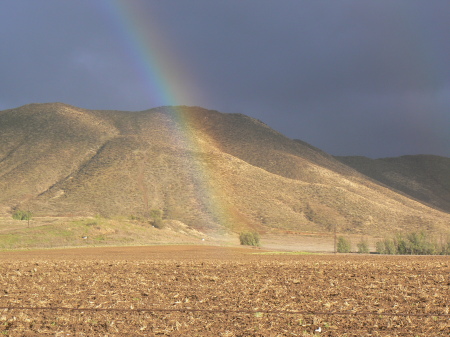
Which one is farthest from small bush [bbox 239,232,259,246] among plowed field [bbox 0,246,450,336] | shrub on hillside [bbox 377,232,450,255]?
plowed field [bbox 0,246,450,336]

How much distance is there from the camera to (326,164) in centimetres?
15012

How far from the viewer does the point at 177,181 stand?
340ft

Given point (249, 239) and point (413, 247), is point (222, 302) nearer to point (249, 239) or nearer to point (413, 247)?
point (413, 247)

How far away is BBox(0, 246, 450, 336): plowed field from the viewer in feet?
42.5

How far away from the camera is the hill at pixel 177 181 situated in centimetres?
9144

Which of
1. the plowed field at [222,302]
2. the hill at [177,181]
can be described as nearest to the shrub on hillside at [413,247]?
the hill at [177,181]

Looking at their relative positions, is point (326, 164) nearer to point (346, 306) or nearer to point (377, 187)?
point (377, 187)

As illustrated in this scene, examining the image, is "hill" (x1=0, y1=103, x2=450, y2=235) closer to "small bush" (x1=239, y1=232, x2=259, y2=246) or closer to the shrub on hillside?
"small bush" (x1=239, y1=232, x2=259, y2=246)

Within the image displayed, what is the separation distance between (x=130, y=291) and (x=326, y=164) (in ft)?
445

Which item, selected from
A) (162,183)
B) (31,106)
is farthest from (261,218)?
→ (31,106)

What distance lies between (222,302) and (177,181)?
288 feet

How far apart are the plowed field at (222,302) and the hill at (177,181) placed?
6102cm

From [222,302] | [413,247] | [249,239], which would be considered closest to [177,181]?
[249,239]

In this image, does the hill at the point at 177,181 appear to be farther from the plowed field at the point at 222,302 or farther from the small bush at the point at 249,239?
the plowed field at the point at 222,302
